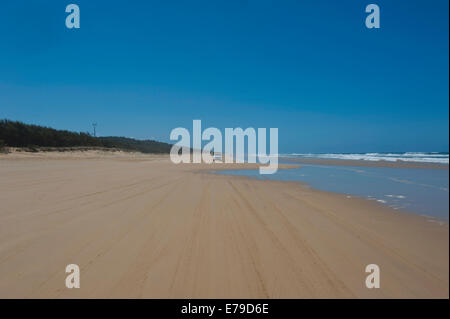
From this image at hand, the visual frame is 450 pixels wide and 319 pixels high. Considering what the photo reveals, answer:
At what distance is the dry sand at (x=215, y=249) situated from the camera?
302cm

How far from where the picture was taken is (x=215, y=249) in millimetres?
4160

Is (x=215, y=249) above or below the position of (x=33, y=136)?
below

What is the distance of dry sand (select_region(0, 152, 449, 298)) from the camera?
9.89 feet

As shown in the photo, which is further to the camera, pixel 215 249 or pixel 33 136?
pixel 33 136

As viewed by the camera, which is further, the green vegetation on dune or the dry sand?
the green vegetation on dune

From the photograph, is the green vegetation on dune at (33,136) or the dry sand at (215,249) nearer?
the dry sand at (215,249)

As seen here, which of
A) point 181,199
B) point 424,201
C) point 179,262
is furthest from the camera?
point 181,199

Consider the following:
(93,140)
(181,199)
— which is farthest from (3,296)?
(93,140)

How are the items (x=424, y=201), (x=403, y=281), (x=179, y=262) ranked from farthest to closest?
(x=424, y=201) → (x=179, y=262) → (x=403, y=281)

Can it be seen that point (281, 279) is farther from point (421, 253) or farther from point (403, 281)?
point (421, 253)

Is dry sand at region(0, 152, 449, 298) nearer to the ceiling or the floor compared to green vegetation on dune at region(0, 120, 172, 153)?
nearer to the floor

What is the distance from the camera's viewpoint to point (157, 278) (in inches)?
128

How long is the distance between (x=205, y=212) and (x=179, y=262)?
2.80 meters
